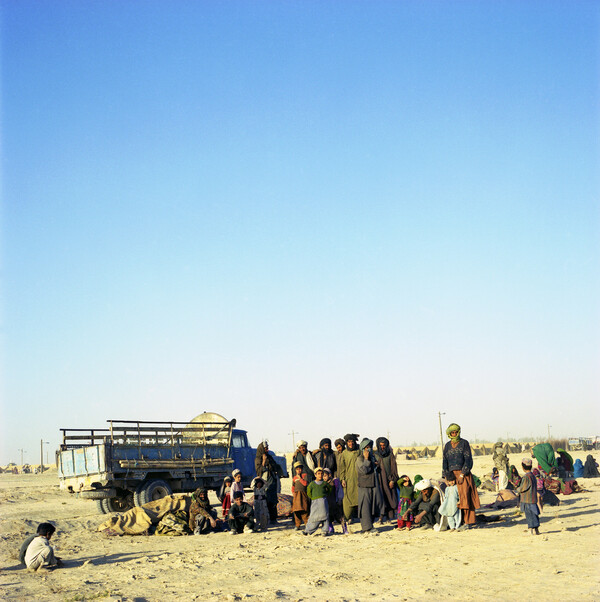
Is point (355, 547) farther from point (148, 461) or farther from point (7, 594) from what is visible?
point (148, 461)

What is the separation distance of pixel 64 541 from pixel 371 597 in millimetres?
8091

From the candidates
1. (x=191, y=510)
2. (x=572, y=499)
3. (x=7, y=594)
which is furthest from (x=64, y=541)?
(x=572, y=499)

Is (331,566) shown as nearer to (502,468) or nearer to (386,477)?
(386,477)

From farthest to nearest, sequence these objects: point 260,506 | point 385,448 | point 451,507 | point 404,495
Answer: point 260,506 → point 385,448 → point 404,495 → point 451,507

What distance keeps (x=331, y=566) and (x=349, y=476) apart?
4132mm

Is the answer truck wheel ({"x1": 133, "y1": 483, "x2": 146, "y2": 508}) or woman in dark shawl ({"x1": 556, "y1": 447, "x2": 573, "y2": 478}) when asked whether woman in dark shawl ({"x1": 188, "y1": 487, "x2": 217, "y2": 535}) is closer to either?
truck wheel ({"x1": 133, "y1": 483, "x2": 146, "y2": 508})

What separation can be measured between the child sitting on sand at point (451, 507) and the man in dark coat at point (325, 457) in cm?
260

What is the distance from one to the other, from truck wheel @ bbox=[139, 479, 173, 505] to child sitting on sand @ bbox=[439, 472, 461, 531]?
7.21 meters

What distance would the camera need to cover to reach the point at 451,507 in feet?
39.8

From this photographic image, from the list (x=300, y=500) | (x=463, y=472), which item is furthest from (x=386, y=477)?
(x=463, y=472)

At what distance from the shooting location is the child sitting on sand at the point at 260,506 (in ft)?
44.8

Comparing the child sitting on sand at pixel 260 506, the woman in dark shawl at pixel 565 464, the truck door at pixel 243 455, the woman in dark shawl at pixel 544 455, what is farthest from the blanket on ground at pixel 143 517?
the woman in dark shawl at pixel 565 464

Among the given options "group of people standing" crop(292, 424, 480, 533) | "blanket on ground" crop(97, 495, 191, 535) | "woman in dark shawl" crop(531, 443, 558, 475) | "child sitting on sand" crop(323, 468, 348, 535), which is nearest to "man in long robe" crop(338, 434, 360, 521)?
"group of people standing" crop(292, 424, 480, 533)

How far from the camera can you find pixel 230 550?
11.2 metres
